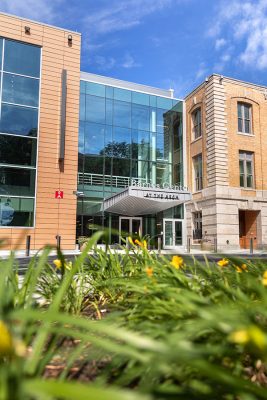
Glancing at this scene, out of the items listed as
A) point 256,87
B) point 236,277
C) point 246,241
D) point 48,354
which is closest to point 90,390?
point 48,354

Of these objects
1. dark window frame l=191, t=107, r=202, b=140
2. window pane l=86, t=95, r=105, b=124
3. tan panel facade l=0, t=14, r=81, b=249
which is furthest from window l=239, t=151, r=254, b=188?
tan panel facade l=0, t=14, r=81, b=249

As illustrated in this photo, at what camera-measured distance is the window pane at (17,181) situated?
21.2 metres

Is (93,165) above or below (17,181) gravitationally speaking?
above

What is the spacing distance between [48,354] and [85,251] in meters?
0.59

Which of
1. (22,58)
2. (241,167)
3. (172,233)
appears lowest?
(172,233)

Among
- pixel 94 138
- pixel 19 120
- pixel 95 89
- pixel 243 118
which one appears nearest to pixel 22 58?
pixel 19 120

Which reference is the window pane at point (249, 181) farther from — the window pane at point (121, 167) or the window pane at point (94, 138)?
the window pane at point (94, 138)

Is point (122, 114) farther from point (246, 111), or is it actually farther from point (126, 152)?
point (246, 111)

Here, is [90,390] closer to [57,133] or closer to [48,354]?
[48,354]

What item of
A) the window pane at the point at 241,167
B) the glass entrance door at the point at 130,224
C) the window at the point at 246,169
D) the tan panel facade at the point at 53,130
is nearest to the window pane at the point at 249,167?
the window at the point at 246,169

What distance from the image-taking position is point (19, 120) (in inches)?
867

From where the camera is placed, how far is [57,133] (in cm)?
2280

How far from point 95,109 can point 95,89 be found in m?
1.60

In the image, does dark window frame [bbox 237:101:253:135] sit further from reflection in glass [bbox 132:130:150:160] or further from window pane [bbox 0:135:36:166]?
window pane [bbox 0:135:36:166]
